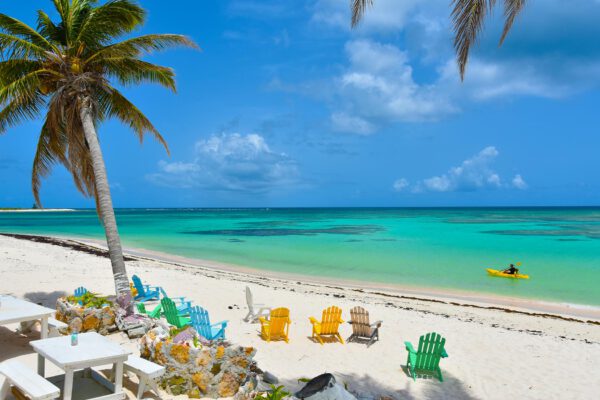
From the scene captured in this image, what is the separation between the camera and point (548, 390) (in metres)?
6.94

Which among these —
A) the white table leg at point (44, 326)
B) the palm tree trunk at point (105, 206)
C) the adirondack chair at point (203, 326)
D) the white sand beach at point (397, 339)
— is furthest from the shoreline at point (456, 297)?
the white table leg at point (44, 326)

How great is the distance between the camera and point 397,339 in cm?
941

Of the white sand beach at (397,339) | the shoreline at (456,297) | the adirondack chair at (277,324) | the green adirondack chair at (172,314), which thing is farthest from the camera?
the shoreline at (456,297)

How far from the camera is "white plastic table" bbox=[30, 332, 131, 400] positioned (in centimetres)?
446

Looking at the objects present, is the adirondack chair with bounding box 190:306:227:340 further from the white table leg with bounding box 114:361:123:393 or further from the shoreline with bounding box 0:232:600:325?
the shoreline with bounding box 0:232:600:325

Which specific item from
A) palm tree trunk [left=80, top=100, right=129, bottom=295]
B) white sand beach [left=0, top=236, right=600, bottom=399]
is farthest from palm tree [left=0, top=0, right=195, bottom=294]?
white sand beach [left=0, top=236, right=600, bottom=399]

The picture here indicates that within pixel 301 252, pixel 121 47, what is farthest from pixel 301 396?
pixel 301 252

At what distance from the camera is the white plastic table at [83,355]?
4461mm

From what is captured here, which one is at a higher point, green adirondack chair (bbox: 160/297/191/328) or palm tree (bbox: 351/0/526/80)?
palm tree (bbox: 351/0/526/80)

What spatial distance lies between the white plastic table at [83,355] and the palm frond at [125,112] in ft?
23.4

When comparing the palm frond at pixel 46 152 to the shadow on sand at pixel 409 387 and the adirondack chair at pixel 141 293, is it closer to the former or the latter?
the adirondack chair at pixel 141 293

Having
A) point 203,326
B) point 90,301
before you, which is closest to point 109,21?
point 90,301

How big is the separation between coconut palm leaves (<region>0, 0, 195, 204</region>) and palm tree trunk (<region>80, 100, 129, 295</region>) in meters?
0.46

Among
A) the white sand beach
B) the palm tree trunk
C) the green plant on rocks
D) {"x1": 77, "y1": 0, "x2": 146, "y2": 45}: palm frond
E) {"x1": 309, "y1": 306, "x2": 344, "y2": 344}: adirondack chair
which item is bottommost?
the white sand beach
